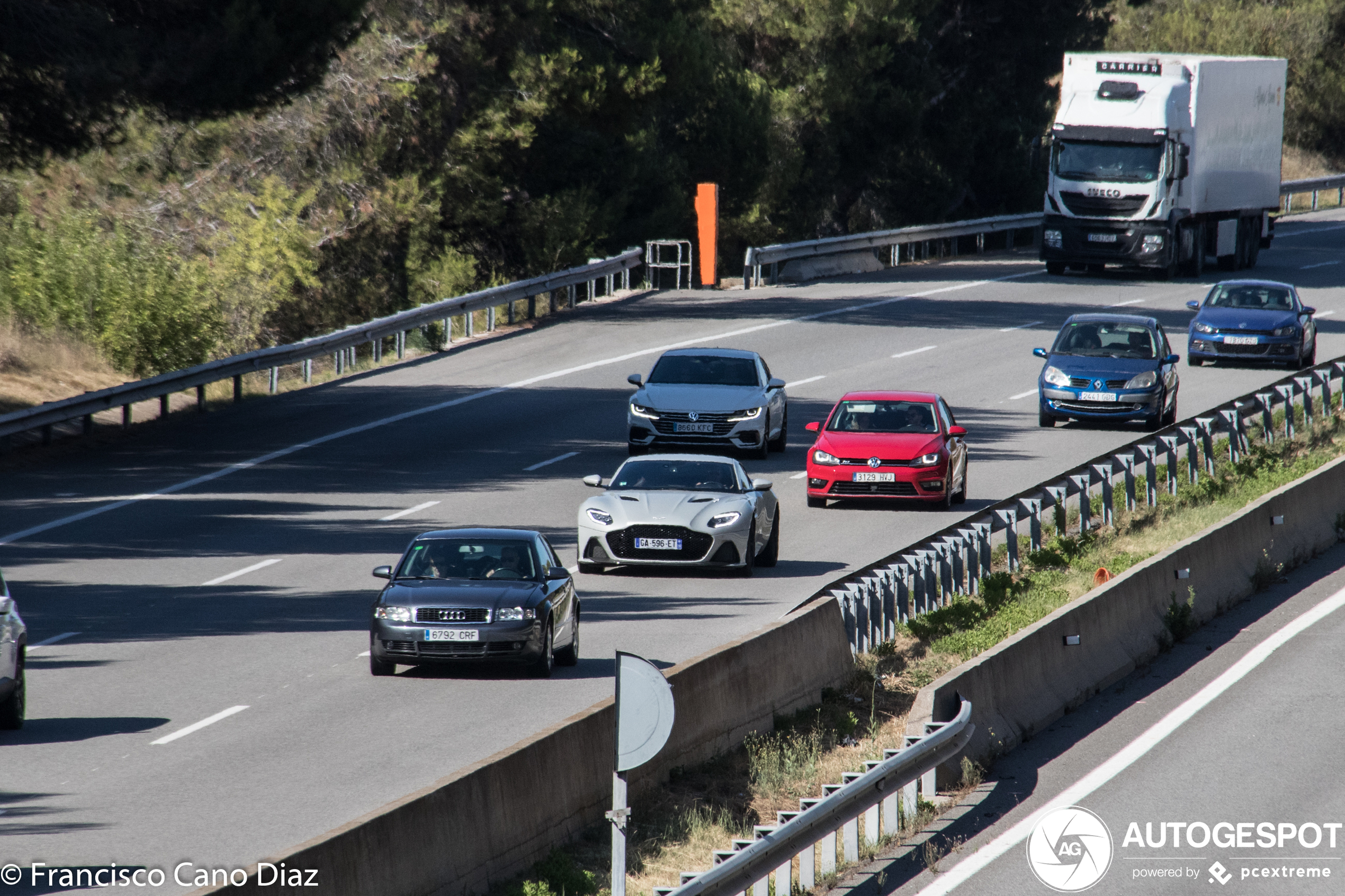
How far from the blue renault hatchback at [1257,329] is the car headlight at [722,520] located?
719 inches

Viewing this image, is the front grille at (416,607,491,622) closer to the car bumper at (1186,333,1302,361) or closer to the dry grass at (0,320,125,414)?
the dry grass at (0,320,125,414)

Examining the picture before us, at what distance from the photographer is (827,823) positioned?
10.8 meters

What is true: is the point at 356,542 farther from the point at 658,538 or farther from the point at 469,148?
the point at 469,148

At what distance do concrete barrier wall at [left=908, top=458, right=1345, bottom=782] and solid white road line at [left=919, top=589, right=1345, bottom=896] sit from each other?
781mm

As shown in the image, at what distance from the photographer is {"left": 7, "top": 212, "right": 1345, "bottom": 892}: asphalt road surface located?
12.3 meters

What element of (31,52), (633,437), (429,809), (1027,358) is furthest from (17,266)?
(429,809)

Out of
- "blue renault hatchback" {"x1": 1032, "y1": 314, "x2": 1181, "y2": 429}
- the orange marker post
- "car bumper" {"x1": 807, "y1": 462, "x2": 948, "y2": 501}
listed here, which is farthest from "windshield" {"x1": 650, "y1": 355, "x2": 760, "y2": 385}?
the orange marker post

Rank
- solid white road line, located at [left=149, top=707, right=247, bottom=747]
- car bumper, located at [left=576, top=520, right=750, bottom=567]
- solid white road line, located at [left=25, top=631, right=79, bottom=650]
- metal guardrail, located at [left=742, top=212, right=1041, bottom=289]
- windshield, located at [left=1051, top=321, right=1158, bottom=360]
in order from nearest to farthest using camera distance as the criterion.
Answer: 1. solid white road line, located at [left=149, top=707, right=247, bottom=747]
2. solid white road line, located at [left=25, top=631, right=79, bottom=650]
3. car bumper, located at [left=576, top=520, right=750, bottom=567]
4. windshield, located at [left=1051, top=321, right=1158, bottom=360]
5. metal guardrail, located at [left=742, top=212, right=1041, bottom=289]

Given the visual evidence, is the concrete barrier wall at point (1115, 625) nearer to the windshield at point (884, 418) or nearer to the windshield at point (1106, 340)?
the windshield at point (884, 418)

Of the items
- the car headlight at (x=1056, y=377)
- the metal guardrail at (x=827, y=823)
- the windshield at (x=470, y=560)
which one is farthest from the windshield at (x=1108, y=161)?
the metal guardrail at (x=827, y=823)

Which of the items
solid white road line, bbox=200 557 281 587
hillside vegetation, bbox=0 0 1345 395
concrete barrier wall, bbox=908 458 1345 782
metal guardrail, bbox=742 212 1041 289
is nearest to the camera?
concrete barrier wall, bbox=908 458 1345 782

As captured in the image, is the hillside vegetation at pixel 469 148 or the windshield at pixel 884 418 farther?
the hillside vegetation at pixel 469 148

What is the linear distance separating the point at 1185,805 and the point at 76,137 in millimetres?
19530

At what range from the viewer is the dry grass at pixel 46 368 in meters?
29.7
